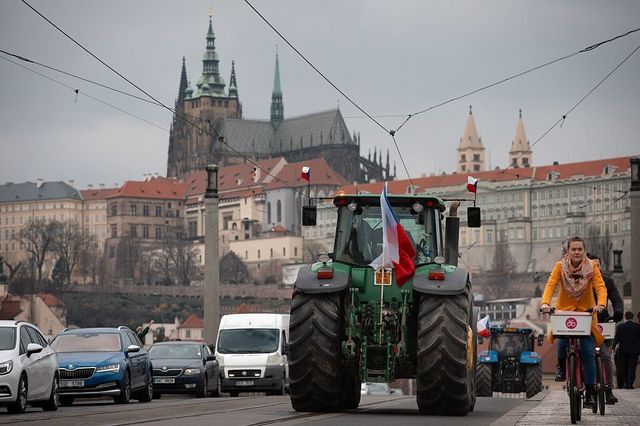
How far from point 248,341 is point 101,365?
1153 cm

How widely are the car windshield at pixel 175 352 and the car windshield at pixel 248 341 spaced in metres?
2.44

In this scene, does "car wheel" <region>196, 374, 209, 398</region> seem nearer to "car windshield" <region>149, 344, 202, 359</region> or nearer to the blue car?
"car windshield" <region>149, 344, 202, 359</region>

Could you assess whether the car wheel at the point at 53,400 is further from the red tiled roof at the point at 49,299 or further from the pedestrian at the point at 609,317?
the red tiled roof at the point at 49,299

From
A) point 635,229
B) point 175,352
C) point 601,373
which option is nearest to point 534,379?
point 635,229

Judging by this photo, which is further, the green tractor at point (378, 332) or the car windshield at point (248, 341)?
the car windshield at point (248, 341)

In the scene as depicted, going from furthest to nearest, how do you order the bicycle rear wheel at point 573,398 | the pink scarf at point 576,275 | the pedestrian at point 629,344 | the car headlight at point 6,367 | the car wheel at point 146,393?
1. the pedestrian at point 629,344
2. the car wheel at point 146,393
3. the car headlight at point 6,367
4. the pink scarf at point 576,275
5. the bicycle rear wheel at point 573,398

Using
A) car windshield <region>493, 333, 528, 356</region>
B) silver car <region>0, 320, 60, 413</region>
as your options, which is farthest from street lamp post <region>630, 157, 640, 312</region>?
silver car <region>0, 320, 60, 413</region>

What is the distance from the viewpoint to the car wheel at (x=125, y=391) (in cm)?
2603

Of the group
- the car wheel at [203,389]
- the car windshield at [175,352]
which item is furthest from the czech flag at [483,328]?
the car wheel at [203,389]

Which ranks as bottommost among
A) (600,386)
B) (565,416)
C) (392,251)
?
(565,416)

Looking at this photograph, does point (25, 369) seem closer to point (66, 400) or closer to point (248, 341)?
point (66, 400)

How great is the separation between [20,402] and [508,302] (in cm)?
17533

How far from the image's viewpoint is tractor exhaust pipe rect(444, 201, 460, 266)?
20016 mm

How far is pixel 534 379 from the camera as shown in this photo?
3884 cm
